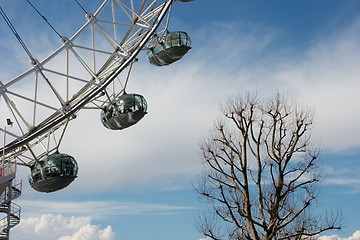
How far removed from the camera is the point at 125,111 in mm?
21188

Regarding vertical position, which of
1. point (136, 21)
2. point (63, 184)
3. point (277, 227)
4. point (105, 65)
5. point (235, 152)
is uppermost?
point (136, 21)

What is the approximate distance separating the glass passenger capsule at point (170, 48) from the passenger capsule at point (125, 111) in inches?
115

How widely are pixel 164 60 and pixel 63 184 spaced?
685cm

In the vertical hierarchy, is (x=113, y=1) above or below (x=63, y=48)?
above

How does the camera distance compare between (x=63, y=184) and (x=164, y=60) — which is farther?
(x=164, y=60)

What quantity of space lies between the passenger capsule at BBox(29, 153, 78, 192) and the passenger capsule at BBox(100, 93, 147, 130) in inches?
87.5

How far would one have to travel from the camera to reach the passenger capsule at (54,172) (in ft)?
66.3

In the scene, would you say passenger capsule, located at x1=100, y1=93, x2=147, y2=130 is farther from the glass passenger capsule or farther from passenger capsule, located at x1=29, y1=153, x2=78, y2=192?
the glass passenger capsule

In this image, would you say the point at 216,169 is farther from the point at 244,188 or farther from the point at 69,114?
the point at 69,114

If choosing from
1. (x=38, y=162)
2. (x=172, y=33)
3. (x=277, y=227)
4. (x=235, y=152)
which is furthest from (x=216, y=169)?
(x=38, y=162)

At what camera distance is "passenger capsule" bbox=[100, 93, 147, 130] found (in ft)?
69.5

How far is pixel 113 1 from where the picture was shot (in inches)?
888

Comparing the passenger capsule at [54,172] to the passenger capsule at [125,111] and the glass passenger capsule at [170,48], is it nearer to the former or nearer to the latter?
the passenger capsule at [125,111]

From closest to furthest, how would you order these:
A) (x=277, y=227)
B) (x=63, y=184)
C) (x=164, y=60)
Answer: (x=63, y=184), (x=277, y=227), (x=164, y=60)
